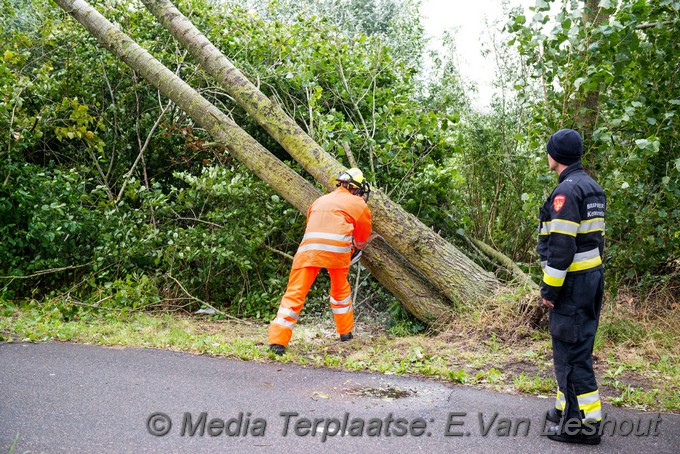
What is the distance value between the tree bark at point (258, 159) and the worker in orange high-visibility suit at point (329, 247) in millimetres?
779

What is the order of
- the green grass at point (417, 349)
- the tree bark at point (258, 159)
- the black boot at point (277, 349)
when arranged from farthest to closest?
the tree bark at point (258, 159)
the black boot at point (277, 349)
the green grass at point (417, 349)

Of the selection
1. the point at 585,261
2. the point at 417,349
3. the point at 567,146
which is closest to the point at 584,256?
the point at 585,261

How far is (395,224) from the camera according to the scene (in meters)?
6.56

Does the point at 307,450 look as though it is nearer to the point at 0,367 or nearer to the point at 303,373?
the point at 303,373

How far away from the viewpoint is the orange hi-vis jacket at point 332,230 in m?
5.75

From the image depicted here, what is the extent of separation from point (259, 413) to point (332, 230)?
2.23 meters

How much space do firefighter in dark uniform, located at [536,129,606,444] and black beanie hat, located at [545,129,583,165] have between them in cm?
12

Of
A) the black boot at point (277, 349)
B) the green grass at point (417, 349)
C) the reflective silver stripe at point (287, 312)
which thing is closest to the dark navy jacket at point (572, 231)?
the green grass at point (417, 349)

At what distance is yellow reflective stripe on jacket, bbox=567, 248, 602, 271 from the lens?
368 cm

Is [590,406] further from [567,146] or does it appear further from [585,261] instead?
[567,146]

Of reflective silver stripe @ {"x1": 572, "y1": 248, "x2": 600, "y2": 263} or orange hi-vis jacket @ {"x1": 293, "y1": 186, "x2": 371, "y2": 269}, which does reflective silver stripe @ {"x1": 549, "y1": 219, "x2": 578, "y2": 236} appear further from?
orange hi-vis jacket @ {"x1": 293, "y1": 186, "x2": 371, "y2": 269}

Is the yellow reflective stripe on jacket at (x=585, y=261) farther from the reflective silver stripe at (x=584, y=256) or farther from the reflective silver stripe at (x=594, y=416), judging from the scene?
the reflective silver stripe at (x=594, y=416)

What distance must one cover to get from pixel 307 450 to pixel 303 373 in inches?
63.7

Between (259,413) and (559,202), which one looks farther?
(259,413)
